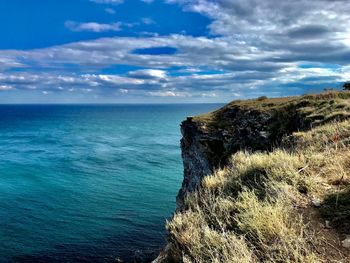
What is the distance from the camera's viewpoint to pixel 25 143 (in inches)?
3927

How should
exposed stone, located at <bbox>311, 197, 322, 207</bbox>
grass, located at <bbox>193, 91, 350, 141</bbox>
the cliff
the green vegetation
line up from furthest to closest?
the cliff < grass, located at <bbox>193, 91, 350, 141</bbox> < the green vegetation < exposed stone, located at <bbox>311, 197, 322, 207</bbox>

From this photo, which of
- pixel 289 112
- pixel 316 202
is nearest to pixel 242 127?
pixel 289 112

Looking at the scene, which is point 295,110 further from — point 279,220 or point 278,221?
point 278,221

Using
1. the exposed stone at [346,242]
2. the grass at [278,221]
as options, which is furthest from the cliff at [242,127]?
the exposed stone at [346,242]

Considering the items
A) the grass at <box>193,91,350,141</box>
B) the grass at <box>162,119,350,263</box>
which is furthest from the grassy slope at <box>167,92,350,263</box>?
the grass at <box>193,91,350,141</box>

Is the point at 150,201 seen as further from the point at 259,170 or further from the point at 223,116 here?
the point at 259,170

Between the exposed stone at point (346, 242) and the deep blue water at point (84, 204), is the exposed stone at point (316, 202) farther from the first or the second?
the deep blue water at point (84, 204)

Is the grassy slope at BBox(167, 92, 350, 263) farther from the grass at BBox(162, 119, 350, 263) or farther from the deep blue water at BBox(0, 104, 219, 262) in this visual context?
the deep blue water at BBox(0, 104, 219, 262)

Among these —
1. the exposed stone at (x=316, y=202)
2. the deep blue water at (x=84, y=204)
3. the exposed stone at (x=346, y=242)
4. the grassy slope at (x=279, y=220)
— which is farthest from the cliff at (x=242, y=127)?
the exposed stone at (x=346, y=242)

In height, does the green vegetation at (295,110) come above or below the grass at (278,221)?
above

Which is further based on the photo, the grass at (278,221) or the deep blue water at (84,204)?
the deep blue water at (84,204)

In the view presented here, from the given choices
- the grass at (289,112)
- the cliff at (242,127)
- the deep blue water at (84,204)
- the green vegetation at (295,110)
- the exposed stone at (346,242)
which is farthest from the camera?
the deep blue water at (84,204)

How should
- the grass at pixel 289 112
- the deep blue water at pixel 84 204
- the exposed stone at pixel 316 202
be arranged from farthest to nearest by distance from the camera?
the deep blue water at pixel 84 204, the grass at pixel 289 112, the exposed stone at pixel 316 202

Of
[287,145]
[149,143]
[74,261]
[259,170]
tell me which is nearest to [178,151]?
[149,143]
